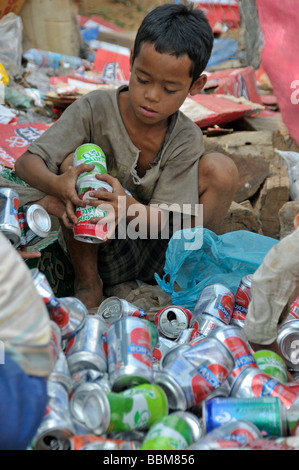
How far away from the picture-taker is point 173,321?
78.2 inches

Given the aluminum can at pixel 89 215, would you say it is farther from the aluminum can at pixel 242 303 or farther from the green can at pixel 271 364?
the green can at pixel 271 364

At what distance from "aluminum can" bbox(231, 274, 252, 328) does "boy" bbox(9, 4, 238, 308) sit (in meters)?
0.44

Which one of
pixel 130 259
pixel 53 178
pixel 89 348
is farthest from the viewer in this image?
pixel 130 259

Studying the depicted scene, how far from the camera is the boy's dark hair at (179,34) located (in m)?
2.12

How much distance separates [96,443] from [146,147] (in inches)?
53.7

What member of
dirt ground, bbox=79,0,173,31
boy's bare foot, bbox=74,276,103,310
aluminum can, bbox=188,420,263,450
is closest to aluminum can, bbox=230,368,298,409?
aluminum can, bbox=188,420,263,450

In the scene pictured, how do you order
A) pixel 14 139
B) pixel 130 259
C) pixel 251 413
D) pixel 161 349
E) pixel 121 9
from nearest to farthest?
pixel 251 413 → pixel 161 349 → pixel 130 259 → pixel 14 139 → pixel 121 9

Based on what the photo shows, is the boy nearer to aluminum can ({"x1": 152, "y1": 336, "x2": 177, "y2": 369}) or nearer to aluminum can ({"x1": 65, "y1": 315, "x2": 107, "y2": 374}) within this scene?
aluminum can ({"x1": 152, "y1": 336, "x2": 177, "y2": 369})

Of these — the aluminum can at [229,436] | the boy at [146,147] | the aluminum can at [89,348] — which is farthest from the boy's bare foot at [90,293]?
the aluminum can at [229,436]

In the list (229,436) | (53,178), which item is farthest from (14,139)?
(229,436)

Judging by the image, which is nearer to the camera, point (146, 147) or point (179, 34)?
point (179, 34)

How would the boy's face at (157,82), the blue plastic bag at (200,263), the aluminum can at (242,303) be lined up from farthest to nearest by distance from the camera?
the blue plastic bag at (200,263) < the boy's face at (157,82) < the aluminum can at (242,303)

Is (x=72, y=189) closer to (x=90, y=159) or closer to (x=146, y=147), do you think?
(x=90, y=159)
